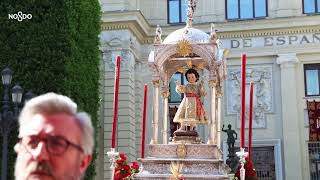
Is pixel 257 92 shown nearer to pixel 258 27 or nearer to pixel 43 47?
pixel 258 27

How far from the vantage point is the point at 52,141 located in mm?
2078

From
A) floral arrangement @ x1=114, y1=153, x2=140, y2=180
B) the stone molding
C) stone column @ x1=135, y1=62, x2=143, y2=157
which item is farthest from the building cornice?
floral arrangement @ x1=114, y1=153, x2=140, y2=180

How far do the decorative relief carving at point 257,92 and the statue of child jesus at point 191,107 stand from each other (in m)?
15.7

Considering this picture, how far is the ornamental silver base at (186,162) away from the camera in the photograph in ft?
27.4

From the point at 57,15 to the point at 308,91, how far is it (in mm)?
12435

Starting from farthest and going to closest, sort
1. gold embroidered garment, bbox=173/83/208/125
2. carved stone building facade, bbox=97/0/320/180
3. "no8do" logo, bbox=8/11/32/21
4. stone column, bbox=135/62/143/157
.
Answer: stone column, bbox=135/62/143/157 → carved stone building facade, bbox=97/0/320/180 → "no8do" logo, bbox=8/11/32/21 → gold embroidered garment, bbox=173/83/208/125

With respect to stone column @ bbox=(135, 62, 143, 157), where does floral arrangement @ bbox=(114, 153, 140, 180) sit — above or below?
below

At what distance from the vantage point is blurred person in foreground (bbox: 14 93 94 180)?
2.04 metres

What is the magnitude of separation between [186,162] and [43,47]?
9431mm

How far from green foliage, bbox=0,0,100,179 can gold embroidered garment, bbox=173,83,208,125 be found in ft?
24.9

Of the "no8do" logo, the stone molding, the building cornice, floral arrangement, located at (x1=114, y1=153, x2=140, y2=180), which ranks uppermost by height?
the building cornice

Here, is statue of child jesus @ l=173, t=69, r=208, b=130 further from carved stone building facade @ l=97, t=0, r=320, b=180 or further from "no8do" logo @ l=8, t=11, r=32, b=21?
carved stone building facade @ l=97, t=0, r=320, b=180

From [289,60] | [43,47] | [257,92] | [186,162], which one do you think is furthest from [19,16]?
[289,60]

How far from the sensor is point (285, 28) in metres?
25.2
